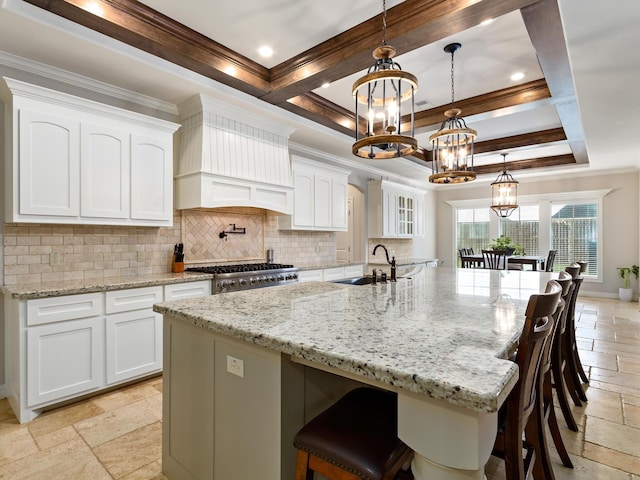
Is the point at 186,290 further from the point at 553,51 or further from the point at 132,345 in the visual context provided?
the point at 553,51

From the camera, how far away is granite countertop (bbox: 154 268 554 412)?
0.89 meters

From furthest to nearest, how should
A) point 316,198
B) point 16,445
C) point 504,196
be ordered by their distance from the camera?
point 504,196 < point 316,198 < point 16,445

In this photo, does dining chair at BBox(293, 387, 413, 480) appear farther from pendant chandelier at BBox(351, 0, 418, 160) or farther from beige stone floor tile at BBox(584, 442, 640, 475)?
beige stone floor tile at BBox(584, 442, 640, 475)

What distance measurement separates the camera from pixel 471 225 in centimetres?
911

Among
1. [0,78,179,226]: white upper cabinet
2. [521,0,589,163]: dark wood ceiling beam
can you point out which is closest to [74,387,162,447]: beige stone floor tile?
[0,78,179,226]: white upper cabinet

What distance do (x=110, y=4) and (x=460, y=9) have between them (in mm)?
2299

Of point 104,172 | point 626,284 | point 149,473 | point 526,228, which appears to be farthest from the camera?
point 526,228

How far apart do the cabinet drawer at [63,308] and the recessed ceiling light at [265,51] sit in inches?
95.1

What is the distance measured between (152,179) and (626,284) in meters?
8.49

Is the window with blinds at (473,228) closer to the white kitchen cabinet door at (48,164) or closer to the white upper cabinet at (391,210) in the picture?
the white upper cabinet at (391,210)

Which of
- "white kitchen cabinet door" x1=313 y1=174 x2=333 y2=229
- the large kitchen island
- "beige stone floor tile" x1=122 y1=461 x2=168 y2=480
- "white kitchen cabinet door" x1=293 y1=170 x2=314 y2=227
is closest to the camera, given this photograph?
the large kitchen island

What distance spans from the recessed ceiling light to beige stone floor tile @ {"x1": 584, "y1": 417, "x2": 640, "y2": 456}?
3710 mm

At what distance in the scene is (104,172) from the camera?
9.78 feet

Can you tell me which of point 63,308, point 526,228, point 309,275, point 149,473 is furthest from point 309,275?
point 526,228
